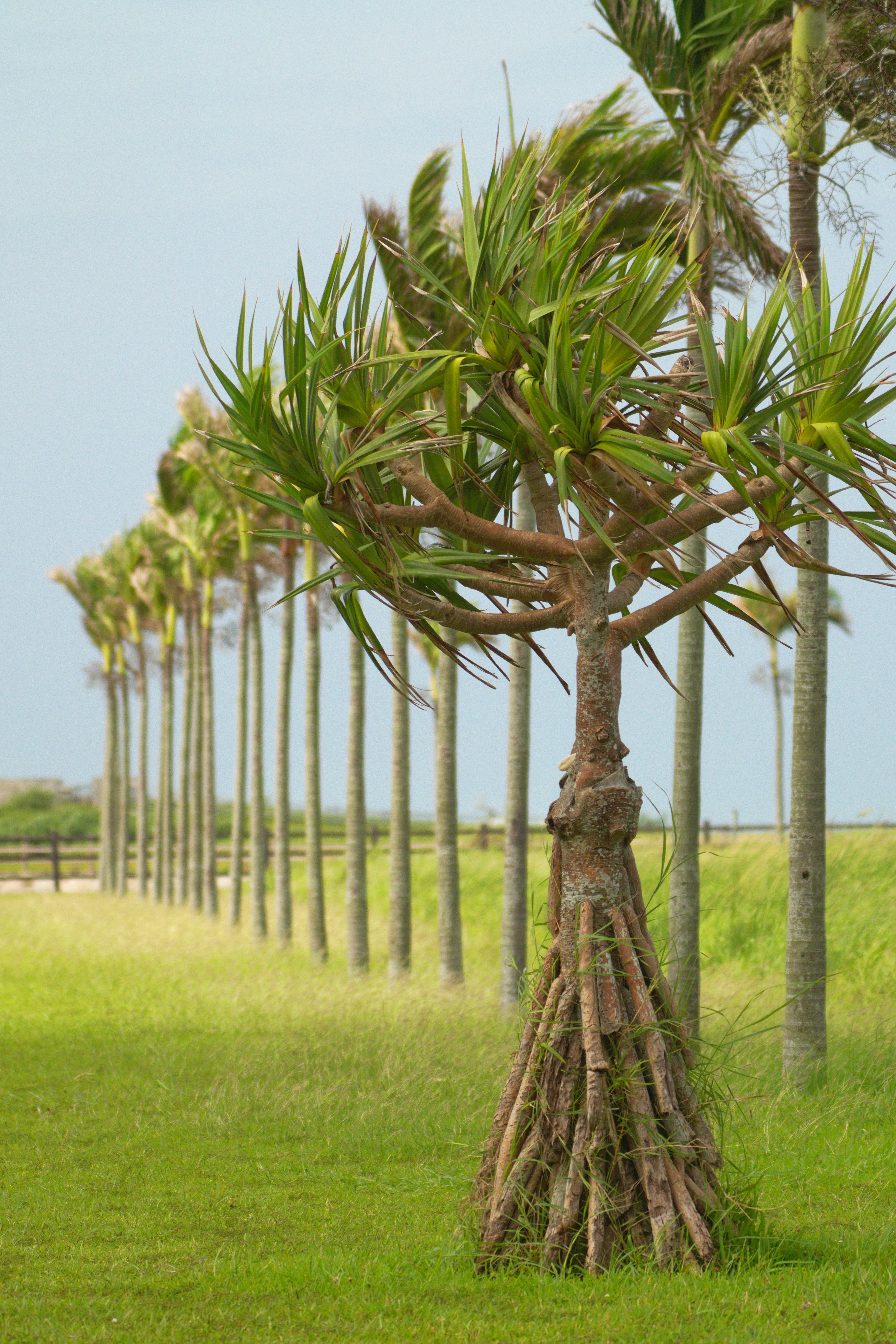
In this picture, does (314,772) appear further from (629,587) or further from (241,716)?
(629,587)

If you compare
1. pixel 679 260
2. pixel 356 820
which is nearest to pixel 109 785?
pixel 356 820

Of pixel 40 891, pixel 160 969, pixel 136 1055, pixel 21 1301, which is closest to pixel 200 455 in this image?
pixel 160 969

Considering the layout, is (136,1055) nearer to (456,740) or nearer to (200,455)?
(456,740)

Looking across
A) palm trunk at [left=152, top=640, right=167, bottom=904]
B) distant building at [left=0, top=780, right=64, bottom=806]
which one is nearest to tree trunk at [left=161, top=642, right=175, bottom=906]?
palm trunk at [left=152, top=640, right=167, bottom=904]

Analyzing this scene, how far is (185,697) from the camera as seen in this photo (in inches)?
1145

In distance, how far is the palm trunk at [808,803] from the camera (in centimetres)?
914

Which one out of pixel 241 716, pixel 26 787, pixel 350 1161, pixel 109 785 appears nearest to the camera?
pixel 350 1161

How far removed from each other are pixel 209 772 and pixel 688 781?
53.4 ft

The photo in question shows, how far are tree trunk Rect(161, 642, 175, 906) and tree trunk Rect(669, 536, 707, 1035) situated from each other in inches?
882

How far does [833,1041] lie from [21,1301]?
725cm

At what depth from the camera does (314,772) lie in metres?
18.4

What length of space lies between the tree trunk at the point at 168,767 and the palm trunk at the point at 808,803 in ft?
76.9

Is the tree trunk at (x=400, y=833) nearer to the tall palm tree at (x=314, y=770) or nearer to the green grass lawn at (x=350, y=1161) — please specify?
the green grass lawn at (x=350, y=1161)

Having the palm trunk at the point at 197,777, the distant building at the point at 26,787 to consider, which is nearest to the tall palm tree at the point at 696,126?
the palm trunk at the point at 197,777
